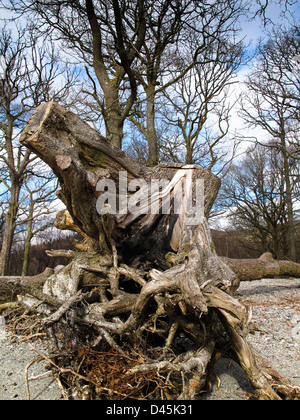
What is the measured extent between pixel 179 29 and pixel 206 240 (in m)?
6.99

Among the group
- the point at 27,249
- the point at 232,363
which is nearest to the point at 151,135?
the point at 27,249

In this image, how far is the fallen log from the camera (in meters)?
6.12

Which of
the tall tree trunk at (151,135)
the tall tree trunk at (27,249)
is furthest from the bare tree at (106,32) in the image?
the tall tree trunk at (27,249)

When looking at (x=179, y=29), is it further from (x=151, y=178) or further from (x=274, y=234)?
(x=274, y=234)

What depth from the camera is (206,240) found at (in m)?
3.40

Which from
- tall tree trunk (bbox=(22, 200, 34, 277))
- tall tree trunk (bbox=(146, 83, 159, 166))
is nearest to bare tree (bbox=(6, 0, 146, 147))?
tall tree trunk (bbox=(146, 83, 159, 166))

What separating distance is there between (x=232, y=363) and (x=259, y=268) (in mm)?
3732

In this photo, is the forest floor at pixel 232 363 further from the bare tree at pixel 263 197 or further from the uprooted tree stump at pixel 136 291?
the bare tree at pixel 263 197

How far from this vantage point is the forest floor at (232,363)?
7.71 feet

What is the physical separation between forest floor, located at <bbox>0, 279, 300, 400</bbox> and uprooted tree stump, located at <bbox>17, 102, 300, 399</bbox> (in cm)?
21

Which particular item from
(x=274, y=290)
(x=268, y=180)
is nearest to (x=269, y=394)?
(x=274, y=290)

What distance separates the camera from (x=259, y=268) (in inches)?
247

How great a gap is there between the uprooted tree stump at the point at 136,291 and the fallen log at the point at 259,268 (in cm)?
247

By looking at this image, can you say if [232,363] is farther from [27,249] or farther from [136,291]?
[27,249]
